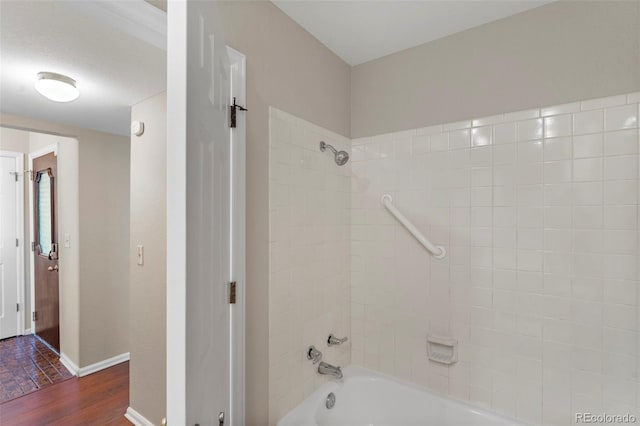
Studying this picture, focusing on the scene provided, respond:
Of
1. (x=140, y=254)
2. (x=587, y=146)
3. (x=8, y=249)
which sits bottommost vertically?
(x=8, y=249)

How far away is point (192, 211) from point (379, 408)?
69.1 inches

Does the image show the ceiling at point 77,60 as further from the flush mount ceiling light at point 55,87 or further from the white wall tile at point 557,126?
the white wall tile at point 557,126

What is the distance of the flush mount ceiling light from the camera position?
1918mm

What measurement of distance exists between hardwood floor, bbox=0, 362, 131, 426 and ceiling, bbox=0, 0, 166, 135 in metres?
2.27

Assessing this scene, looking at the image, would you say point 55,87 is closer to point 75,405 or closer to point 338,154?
point 338,154

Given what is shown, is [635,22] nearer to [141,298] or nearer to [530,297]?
[530,297]

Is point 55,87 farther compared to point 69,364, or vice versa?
point 69,364

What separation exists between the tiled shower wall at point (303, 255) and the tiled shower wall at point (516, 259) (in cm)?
20

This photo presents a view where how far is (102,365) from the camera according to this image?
289cm

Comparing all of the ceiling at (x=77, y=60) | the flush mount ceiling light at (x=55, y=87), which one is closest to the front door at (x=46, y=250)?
the ceiling at (x=77, y=60)

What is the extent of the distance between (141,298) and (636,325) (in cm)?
272

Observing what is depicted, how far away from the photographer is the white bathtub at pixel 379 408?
1553mm

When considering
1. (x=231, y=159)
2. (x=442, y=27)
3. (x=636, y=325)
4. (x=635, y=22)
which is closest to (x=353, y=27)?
(x=442, y=27)

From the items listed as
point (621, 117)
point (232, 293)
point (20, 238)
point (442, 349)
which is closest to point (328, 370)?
point (442, 349)
